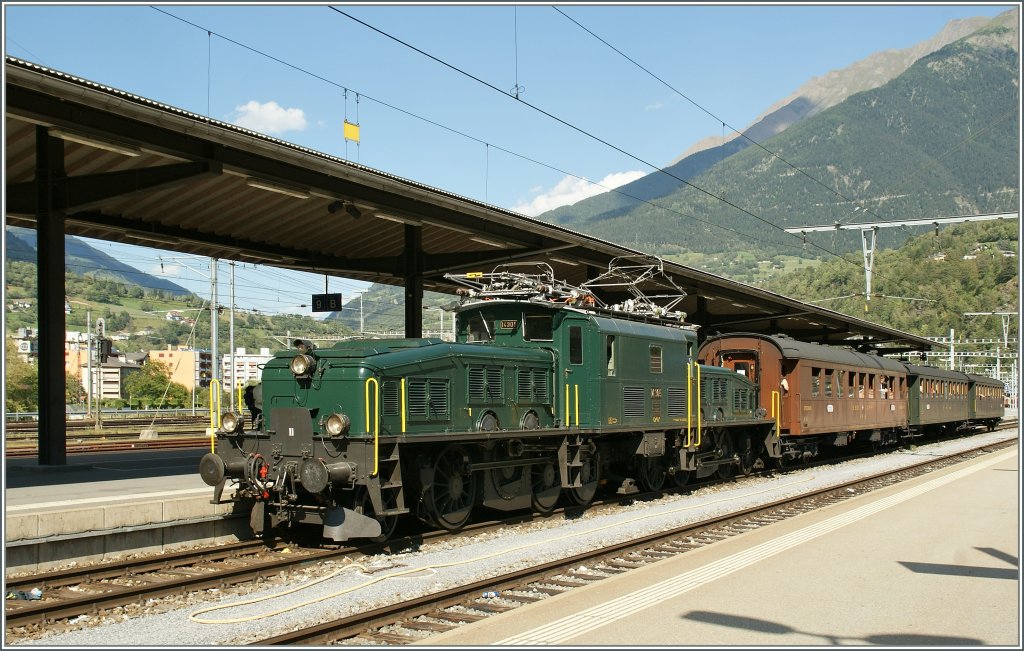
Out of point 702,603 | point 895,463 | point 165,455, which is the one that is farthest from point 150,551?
point 895,463

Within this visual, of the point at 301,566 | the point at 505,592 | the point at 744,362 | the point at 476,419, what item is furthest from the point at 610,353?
the point at 744,362

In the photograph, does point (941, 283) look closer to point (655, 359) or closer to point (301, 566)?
point (655, 359)

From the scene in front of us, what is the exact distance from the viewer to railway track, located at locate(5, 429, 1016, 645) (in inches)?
308

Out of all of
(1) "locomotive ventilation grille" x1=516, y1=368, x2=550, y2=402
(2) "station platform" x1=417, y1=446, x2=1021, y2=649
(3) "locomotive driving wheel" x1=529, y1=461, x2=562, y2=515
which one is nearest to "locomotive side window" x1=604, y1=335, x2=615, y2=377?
(1) "locomotive ventilation grille" x1=516, y1=368, x2=550, y2=402

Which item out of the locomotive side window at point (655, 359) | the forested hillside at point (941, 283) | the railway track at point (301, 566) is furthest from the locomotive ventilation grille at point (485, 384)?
the forested hillside at point (941, 283)

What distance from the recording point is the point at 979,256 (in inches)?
3305

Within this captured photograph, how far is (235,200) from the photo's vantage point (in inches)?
734

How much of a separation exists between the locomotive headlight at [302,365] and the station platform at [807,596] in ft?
15.7

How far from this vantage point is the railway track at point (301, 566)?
783 centimetres

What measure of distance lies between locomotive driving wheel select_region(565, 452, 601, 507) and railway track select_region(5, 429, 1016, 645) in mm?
2371

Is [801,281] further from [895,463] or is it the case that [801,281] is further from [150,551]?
[150,551]

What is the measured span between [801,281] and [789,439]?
91685mm

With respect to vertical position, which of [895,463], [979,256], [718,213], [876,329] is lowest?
[895,463]

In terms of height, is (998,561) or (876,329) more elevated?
(876,329)
